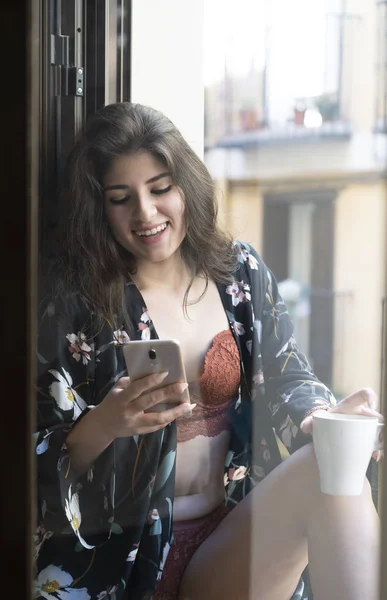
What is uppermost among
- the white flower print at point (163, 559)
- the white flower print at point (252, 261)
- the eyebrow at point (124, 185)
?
the eyebrow at point (124, 185)

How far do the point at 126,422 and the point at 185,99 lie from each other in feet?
1.24

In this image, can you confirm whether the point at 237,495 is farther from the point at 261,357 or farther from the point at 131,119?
the point at 131,119

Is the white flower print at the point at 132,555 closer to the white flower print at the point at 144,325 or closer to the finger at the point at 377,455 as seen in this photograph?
the white flower print at the point at 144,325

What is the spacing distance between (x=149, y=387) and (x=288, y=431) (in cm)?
16

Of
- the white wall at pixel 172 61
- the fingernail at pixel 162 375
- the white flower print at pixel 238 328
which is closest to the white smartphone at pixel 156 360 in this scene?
the fingernail at pixel 162 375

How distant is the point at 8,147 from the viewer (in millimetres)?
499

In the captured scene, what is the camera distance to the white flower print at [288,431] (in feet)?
2.59

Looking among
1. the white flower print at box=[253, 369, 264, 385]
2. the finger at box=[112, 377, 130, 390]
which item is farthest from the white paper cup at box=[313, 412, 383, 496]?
the finger at box=[112, 377, 130, 390]

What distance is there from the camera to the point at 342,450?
724 mm

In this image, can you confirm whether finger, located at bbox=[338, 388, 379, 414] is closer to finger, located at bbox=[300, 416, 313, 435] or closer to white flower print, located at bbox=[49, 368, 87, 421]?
finger, located at bbox=[300, 416, 313, 435]

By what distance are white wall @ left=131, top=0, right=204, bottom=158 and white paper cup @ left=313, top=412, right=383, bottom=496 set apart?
0.33 metres

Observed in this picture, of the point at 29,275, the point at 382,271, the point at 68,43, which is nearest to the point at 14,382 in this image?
the point at 29,275

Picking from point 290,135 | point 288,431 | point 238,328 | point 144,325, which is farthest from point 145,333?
point 290,135

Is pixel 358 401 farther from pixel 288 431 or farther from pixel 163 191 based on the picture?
pixel 163 191
